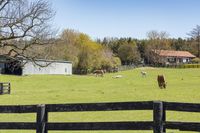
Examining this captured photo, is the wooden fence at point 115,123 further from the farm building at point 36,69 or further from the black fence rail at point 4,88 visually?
the farm building at point 36,69

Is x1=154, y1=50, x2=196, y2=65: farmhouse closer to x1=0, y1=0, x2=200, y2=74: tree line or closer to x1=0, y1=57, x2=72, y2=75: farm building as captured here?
x1=0, y1=0, x2=200, y2=74: tree line

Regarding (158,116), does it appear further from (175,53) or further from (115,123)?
(175,53)

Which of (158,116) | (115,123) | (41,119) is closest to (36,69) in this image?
(41,119)

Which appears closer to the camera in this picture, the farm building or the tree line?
the tree line

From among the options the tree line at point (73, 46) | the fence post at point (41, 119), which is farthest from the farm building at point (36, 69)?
the fence post at point (41, 119)

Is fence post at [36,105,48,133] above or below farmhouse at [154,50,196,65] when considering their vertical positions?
below

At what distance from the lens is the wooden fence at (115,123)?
876 cm

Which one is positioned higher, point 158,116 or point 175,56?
point 175,56

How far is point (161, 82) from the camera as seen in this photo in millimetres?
49312

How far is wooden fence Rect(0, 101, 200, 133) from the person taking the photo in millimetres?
8758

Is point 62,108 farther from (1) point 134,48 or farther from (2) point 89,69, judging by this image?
(1) point 134,48

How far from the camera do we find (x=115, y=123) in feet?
30.0

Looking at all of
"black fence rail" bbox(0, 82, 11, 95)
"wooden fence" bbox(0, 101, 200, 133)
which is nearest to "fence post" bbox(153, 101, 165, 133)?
"wooden fence" bbox(0, 101, 200, 133)

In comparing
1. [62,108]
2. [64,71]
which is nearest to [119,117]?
[62,108]
